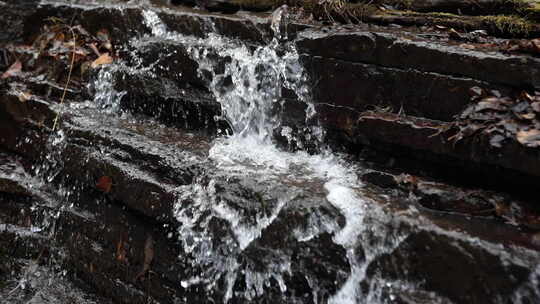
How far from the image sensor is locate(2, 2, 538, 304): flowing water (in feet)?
8.74

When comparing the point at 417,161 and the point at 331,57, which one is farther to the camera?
the point at 331,57

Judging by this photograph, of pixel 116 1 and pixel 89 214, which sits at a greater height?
pixel 116 1

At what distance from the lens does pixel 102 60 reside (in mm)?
4898

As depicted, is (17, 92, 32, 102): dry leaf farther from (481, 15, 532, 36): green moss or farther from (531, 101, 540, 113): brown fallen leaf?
(531, 101, 540, 113): brown fallen leaf

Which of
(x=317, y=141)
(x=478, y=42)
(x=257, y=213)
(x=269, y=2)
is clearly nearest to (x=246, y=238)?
(x=257, y=213)

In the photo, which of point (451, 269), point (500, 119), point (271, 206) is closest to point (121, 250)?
point (271, 206)

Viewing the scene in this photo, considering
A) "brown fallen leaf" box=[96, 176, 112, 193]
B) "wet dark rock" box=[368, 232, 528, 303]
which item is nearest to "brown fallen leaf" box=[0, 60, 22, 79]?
"brown fallen leaf" box=[96, 176, 112, 193]

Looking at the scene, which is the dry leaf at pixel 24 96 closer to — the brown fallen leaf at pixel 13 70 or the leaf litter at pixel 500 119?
the brown fallen leaf at pixel 13 70

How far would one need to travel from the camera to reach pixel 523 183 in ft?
9.10

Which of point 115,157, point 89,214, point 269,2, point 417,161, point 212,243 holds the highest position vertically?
point 269,2

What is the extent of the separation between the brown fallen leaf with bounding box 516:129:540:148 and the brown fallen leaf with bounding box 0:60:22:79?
5032 mm

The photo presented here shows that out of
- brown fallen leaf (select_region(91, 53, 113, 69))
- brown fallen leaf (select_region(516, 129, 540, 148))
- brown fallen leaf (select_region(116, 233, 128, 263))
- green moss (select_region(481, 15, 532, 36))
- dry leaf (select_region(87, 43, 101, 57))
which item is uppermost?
green moss (select_region(481, 15, 532, 36))

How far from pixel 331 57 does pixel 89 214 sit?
94.0 inches

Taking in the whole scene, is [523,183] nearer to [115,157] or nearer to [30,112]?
[115,157]
